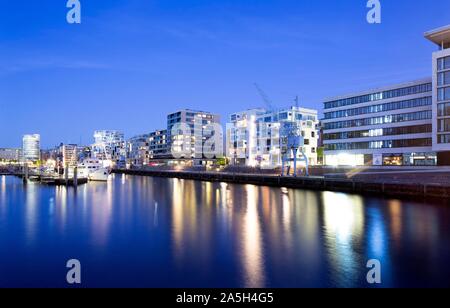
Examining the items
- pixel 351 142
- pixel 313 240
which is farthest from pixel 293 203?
pixel 351 142

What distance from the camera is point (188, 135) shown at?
187 m

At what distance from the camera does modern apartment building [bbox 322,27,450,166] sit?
7194 cm

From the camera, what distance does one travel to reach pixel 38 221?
1398 inches

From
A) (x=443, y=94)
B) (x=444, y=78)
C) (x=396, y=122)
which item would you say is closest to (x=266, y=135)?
(x=396, y=122)

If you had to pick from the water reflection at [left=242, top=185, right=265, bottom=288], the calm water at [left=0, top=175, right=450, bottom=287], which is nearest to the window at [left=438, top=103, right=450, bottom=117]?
the calm water at [left=0, top=175, right=450, bottom=287]

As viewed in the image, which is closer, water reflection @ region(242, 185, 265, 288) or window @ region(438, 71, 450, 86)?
water reflection @ region(242, 185, 265, 288)

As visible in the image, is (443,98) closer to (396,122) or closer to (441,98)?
(441,98)

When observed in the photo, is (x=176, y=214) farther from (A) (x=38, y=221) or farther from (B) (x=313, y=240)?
(B) (x=313, y=240)

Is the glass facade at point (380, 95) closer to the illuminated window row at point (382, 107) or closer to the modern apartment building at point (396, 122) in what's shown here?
the modern apartment building at point (396, 122)

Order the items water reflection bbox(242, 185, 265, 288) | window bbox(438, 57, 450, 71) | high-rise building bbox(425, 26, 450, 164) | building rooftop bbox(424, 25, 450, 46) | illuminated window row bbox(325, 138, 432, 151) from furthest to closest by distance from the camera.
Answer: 1. illuminated window row bbox(325, 138, 432, 151)
2. window bbox(438, 57, 450, 71)
3. building rooftop bbox(424, 25, 450, 46)
4. high-rise building bbox(425, 26, 450, 164)
5. water reflection bbox(242, 185, 265, 288)

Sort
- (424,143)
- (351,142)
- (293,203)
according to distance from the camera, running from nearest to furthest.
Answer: (293,203) → (424,143) → (351,142)

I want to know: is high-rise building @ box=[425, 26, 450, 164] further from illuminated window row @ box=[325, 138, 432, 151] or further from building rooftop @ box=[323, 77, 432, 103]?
building rooftop @ box=[323, 77, 432, 103]

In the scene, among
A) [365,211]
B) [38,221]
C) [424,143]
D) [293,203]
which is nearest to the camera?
[38,221]

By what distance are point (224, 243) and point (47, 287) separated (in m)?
12.0
